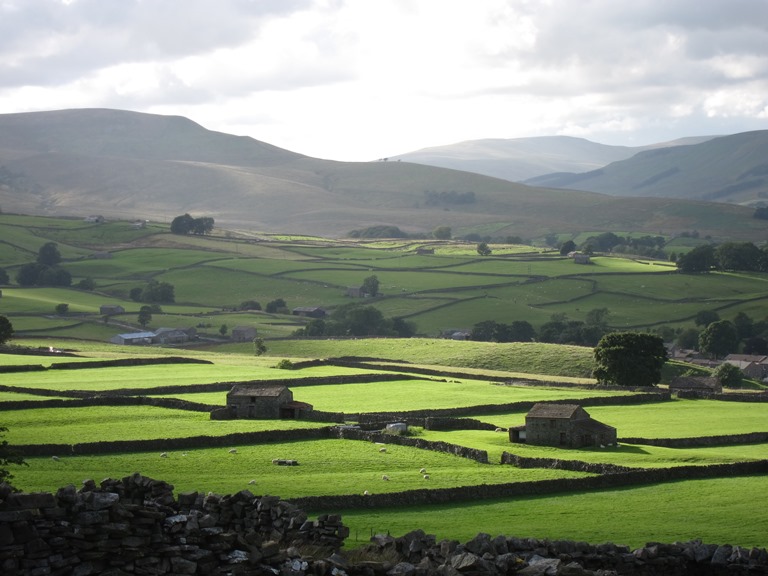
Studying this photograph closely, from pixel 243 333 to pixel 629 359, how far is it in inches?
1912

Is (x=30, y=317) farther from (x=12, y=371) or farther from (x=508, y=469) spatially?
(x=508, y=469)

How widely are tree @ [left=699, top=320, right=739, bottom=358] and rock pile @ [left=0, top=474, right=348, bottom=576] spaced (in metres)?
110

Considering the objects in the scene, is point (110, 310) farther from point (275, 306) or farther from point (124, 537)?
point (124, 537)

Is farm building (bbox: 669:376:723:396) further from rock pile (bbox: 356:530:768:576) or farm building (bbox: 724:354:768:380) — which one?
rock pile (bbox: 356:530:768:576)

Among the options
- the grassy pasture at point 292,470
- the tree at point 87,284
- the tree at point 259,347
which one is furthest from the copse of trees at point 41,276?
the grassy pasture at point 292,470

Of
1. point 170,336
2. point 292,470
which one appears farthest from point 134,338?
point 292,470

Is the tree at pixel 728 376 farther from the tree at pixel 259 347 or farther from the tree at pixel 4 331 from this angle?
the tree at pixel 4 331

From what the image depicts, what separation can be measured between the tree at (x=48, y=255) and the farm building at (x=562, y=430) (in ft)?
415

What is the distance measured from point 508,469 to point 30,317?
9312 centimetres

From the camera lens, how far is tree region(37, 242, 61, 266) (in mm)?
169000

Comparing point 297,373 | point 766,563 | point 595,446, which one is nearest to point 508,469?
point 595,446

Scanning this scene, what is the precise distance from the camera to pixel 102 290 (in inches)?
6181

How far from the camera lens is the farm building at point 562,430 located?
53.2m

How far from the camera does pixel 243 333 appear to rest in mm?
122312
